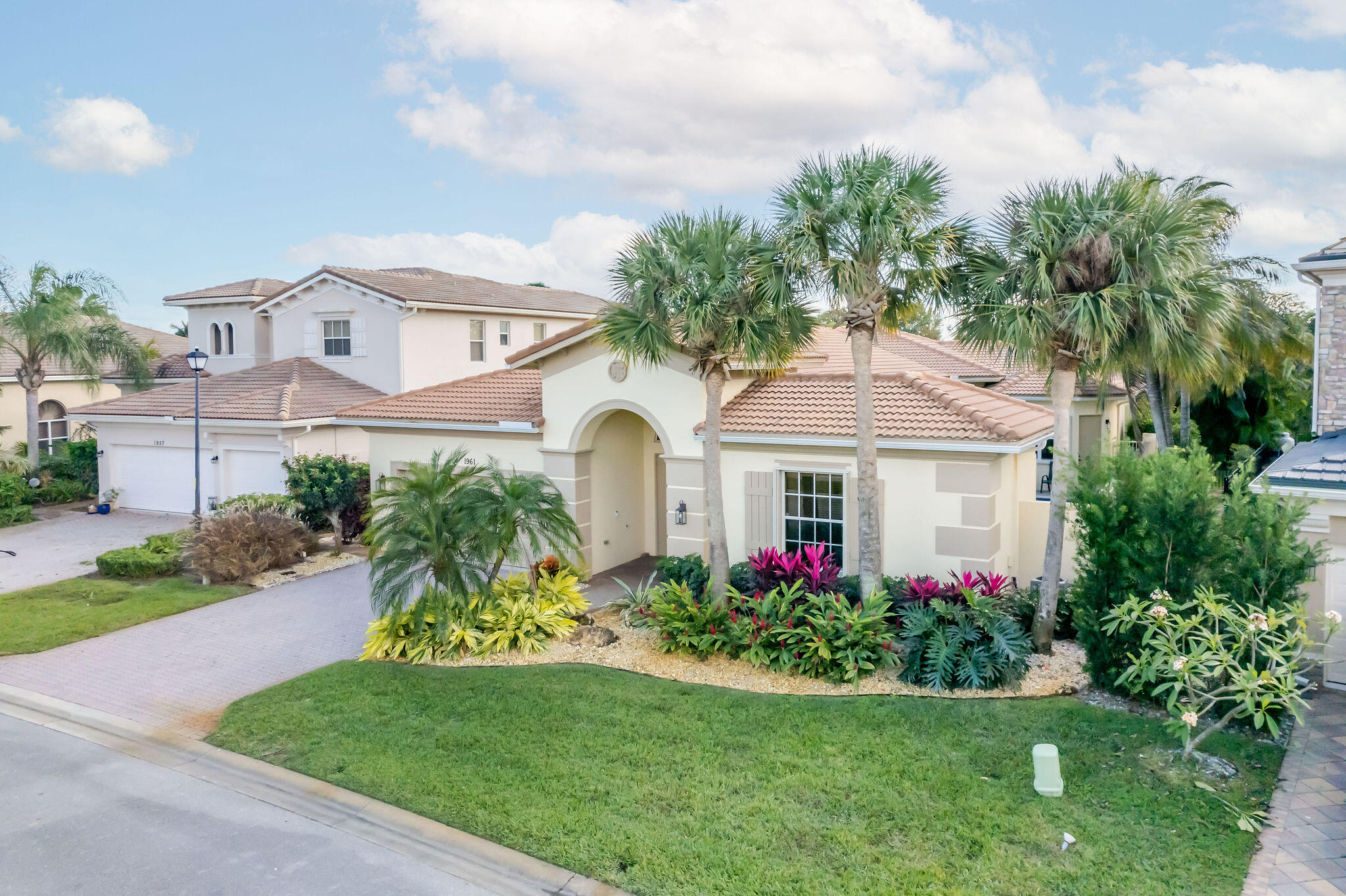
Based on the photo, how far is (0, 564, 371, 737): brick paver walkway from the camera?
1212 cm

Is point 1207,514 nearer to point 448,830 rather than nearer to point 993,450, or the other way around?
point 993,450

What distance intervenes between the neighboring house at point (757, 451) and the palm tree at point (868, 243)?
6.41ft

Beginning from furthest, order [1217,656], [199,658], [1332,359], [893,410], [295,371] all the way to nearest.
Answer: [295,371] < [893,410] < [1332,359] < [199,658] < [1217,656]

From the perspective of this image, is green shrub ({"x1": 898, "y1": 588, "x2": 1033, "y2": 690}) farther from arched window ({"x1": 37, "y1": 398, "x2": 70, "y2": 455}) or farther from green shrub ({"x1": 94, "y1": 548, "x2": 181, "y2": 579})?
arched window ({"x1": 37, "y1": 398, "x2": 70, "y2": 455})

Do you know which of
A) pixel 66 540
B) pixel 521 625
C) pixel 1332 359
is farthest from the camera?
pixel 66 540

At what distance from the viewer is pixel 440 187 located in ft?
96.1

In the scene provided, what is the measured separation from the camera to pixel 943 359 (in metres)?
28.0

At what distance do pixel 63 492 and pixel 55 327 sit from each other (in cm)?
523

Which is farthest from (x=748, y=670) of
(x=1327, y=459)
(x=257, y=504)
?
(x=257, y=504)

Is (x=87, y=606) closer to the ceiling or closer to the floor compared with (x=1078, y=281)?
closer to the floor

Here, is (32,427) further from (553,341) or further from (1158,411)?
(1158,411)

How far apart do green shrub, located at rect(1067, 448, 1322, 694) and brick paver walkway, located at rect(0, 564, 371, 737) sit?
10626 millimetres

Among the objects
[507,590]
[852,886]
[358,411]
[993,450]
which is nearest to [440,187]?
[358,411]

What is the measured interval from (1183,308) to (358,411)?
16.3 meters
